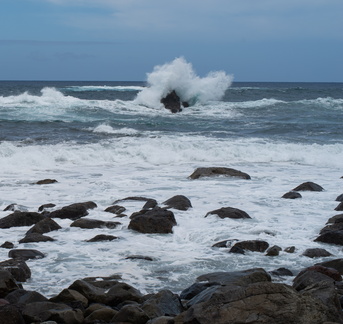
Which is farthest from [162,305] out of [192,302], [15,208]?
[15,208]

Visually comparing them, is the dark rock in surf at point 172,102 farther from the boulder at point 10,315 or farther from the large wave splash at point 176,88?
the boulder at point 10,315

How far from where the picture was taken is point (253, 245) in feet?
21.0

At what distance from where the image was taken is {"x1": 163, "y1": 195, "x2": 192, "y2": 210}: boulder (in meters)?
8.35

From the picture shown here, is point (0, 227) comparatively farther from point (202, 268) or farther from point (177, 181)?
point (177, 181)

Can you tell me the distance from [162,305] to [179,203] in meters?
4.00

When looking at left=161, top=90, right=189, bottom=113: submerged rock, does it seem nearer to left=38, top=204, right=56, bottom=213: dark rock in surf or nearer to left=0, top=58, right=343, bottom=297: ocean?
left=0, top=58, right=343, bottom=297: ocean

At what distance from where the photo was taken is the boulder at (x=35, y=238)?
6.59 metres

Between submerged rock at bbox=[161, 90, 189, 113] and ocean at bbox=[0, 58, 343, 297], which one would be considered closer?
ocean at bbox=[0, 58, 343, 297]

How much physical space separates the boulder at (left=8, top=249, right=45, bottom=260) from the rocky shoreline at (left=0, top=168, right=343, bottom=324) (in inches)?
0.4

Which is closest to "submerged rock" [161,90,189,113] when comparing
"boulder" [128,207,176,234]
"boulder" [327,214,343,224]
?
"boulder" [327,214,343,224]

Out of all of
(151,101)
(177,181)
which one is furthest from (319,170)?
(151,101)

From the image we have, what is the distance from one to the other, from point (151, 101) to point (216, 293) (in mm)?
27183

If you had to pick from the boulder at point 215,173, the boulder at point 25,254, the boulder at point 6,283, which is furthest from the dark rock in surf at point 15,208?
the boulder at point 215,173

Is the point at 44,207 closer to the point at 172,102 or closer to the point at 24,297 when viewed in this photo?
the point at 24,297
